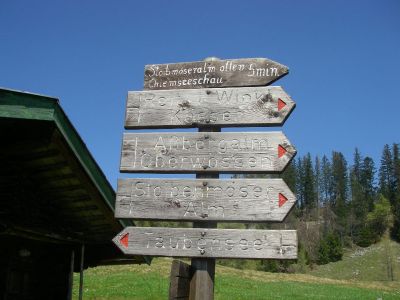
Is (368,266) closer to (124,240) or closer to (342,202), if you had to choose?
(342,202)

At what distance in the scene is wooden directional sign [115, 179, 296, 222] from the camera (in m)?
4.45

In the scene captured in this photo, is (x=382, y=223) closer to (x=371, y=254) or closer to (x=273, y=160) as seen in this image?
(x=371, y=254)

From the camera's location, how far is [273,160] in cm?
456

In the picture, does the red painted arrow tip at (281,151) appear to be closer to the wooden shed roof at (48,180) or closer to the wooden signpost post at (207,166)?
the wooden signpost post at (207,166)

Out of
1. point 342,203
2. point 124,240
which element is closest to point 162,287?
point 124,240

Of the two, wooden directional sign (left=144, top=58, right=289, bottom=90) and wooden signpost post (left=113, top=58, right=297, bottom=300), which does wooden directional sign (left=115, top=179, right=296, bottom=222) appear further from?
wooden directional sign (left=144, top=58, right=289, bottom=90)

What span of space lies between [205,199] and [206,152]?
0.48 meters

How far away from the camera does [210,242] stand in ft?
14.8

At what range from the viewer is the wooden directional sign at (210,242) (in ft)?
14.3

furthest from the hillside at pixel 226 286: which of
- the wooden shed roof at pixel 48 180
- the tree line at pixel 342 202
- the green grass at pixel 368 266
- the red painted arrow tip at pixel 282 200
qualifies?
the tree line at pixel 342 202

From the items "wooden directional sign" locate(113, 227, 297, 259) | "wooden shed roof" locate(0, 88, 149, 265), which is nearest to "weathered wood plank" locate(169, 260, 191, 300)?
"wooden directional sign" locate(113, 227, 297, 259)

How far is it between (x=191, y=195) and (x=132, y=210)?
2.06 ft

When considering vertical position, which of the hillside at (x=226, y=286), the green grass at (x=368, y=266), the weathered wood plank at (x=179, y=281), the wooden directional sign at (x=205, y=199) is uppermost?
the wooden directional sign at (x=205, y=199)

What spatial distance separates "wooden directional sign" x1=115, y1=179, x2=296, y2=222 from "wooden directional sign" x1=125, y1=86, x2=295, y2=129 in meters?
0.64
